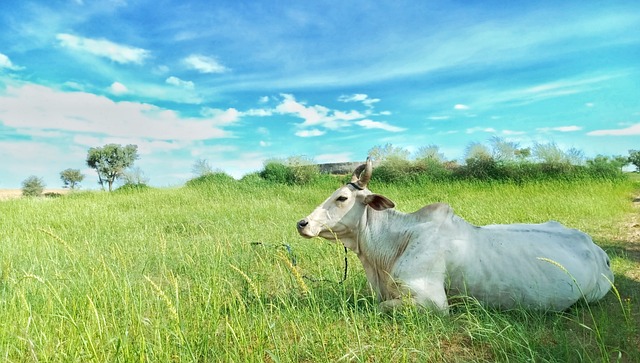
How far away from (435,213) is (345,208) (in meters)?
0.86

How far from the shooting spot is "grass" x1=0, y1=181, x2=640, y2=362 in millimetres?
3311

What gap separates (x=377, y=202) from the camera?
15.4 ft

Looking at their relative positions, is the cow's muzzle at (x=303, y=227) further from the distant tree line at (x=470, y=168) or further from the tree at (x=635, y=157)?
the tree at (x=635, y=157)

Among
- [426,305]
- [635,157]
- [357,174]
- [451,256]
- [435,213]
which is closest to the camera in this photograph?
[426,305]

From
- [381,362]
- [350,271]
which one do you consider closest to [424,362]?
[381,362]

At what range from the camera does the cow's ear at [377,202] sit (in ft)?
15.1

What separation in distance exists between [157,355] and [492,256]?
9.46 feet

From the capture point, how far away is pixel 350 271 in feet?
19.9

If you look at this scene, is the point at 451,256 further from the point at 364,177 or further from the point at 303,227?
the point at 303,227

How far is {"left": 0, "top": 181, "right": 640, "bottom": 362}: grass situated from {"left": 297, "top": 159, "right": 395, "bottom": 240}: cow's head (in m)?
0.36

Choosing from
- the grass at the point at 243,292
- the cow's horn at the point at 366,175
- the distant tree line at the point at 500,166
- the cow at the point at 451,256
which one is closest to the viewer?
the grass at the point at 243,292

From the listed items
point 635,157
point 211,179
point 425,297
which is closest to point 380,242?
point 425,297

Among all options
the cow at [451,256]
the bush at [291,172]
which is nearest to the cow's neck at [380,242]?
the cow at [451,256]

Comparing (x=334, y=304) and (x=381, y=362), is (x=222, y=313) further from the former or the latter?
(x=381, y=362)
